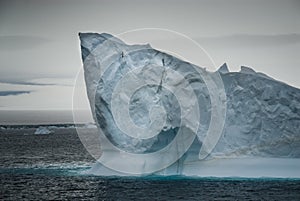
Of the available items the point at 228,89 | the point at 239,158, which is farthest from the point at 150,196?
the point at 228,89

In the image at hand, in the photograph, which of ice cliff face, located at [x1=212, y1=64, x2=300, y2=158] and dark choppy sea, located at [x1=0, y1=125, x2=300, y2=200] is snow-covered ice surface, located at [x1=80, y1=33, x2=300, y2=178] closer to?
ice cliff face, located at [x1=212, y1=64, x2=300, y2=158]

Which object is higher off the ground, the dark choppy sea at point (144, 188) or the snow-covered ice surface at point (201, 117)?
the snow-covered ice surface at point (201, 117)

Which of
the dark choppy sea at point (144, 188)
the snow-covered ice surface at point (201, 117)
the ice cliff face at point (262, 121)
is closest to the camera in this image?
the dark choppy sea at point (144, 188)

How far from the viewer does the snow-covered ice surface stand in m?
18.1

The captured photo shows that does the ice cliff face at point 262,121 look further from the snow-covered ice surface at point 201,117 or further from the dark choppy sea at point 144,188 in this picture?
the dark choppy sea at point 144,188

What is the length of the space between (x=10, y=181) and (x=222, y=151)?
821 centimetres

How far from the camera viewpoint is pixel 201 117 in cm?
1827

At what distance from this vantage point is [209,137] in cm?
1820

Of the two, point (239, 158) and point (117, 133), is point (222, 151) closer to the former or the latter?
point (239, 158)

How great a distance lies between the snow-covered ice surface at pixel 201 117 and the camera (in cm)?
1811

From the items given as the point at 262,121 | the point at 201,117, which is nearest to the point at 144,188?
the point at 201,117

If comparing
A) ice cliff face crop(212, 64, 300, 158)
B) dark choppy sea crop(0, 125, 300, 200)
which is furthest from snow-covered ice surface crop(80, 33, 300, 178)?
dark choppy sea crop(0, 125, 300, 200)

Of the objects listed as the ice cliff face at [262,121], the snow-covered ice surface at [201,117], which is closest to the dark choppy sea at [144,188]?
the snow-covered ice surface at [201,117]

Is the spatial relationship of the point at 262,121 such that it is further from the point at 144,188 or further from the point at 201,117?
the point at 144,188
